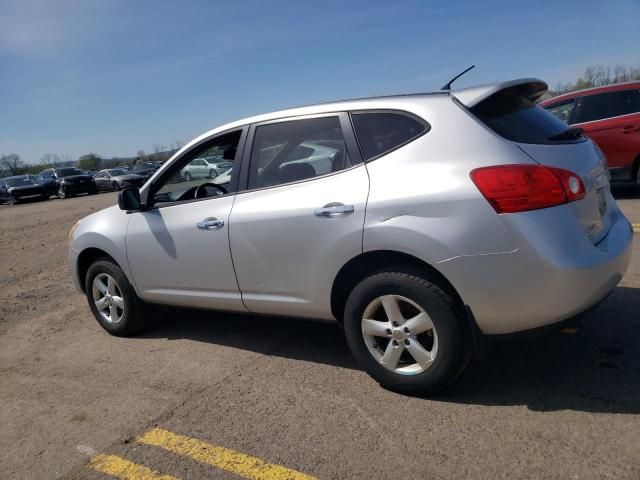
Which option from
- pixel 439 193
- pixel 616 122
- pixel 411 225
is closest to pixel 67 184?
pixel 616 122

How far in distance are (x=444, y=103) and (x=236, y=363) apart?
7.73 feet

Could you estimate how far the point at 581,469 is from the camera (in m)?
2.31

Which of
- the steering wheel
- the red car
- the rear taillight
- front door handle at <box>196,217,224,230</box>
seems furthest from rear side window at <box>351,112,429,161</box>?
the red car

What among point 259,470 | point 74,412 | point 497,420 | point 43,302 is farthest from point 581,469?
point 43,302

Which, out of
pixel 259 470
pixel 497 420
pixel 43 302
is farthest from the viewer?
pixel 43 302

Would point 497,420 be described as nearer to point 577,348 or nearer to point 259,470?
point 577,348

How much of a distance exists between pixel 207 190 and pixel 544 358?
2.74m

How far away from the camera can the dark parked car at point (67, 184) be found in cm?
2909

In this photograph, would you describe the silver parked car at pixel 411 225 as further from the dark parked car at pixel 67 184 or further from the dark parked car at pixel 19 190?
the dark parked car at pixel 67 184

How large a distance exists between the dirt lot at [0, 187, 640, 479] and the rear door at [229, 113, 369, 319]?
1.97 ft

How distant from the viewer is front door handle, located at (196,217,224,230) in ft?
12.3

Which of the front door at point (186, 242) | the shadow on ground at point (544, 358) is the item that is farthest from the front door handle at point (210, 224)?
the shadow on ground at point (544, 358)

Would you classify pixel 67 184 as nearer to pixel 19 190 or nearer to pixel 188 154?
pixel 19 190

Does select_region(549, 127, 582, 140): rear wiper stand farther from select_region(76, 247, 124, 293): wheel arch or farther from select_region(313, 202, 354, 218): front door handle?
select_region(76, 247, 124, 293): wheel arch
